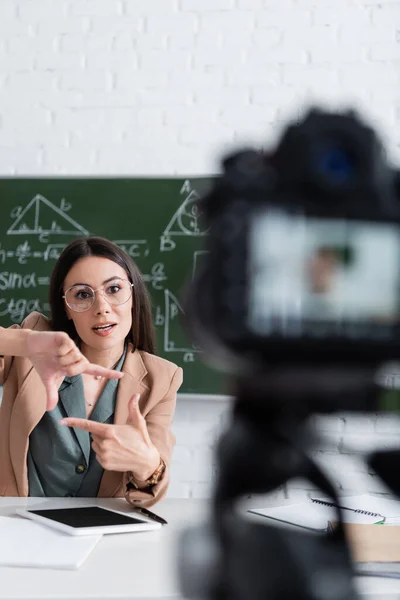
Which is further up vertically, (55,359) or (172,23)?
(172,23)

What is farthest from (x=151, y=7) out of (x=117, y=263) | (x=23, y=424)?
(x=23, y=424)

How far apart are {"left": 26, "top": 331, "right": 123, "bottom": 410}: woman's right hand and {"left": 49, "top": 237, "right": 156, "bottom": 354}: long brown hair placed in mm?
421

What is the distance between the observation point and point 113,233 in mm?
2625

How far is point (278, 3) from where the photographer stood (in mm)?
2613

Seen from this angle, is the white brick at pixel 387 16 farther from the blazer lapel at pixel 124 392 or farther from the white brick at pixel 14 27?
the blazer lapel at pixel 124 392

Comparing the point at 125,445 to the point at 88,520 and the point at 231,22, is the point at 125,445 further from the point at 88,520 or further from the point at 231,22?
the point at 231,22

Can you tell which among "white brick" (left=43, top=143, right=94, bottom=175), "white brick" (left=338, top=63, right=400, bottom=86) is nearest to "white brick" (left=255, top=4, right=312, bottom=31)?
"white brick" (left=338, top=63, right=400, bottom=86)

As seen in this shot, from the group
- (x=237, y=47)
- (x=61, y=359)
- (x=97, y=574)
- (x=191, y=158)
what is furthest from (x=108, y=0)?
(x=97, y=574)

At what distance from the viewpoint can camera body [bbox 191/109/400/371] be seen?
1.06 ft

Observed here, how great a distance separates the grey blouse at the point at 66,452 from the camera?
1.79m

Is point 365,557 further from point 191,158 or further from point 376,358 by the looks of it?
point 191,158

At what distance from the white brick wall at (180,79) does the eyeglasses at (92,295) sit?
0.86 meters

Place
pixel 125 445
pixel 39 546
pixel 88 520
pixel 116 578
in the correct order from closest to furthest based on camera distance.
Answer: pixel 116 578 → pixel 39 546 → pixel 88 520 → pixel 125 445

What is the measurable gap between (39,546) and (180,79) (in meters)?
2.01
